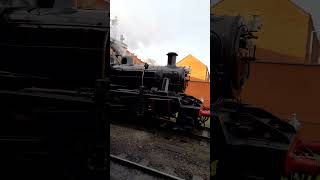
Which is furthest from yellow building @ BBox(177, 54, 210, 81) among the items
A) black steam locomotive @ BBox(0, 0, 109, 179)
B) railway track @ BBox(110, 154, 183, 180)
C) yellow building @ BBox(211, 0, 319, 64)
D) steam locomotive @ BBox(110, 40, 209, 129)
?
railway track @ BBox(110, 154, 183, 180)

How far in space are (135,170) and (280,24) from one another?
91 cm

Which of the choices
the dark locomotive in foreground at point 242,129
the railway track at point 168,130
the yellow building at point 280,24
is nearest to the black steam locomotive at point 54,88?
the railway track at point 168,130

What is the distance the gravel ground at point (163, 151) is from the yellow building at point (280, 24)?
1.72 ft

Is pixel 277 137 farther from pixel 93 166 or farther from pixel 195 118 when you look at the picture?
pixel 93 166

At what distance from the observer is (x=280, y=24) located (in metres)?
1.44

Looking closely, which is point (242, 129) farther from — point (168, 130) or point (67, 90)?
point (67, 90)

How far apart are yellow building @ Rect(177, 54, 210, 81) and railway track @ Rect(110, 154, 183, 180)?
45cm

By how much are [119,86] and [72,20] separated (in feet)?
1.14

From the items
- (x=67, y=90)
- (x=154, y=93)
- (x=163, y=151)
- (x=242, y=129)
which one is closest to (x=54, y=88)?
(x=67, y=90)

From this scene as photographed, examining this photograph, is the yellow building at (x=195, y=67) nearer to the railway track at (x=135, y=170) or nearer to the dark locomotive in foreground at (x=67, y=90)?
the dark locomotive in foreground at (x=67, y=90)

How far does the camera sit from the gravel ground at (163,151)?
4.75ft

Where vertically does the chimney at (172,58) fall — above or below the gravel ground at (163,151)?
above

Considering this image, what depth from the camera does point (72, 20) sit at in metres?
1.43

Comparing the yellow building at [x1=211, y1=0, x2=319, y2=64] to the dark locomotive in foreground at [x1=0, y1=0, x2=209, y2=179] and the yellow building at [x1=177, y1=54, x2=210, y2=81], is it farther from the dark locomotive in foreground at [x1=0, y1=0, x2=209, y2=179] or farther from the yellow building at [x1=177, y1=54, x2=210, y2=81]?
the dark locomotive in foreground at [x1=0, y1=0, x2=209, y2=179]
